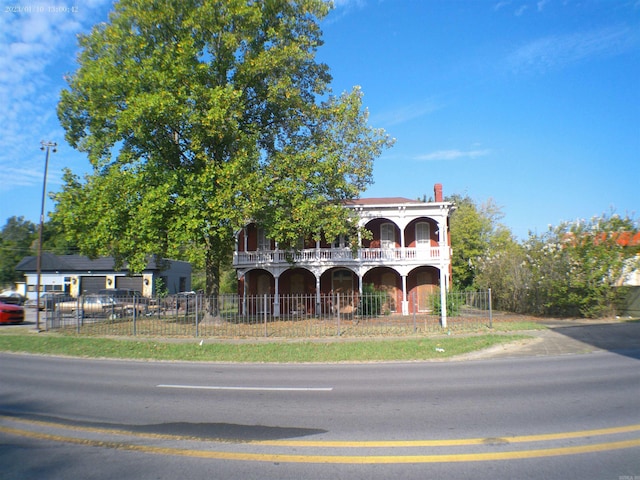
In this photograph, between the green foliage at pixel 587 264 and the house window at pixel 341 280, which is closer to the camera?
the green foliage at pixel 587 264

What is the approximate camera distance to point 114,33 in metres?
18.1

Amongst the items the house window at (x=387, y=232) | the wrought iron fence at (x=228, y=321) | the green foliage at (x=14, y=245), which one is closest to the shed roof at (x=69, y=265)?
the green foliage at (x=14, y=245)

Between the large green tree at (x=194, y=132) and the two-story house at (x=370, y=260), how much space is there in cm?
740

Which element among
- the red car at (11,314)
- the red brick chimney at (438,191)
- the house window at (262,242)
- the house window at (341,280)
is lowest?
the red car at (11,314)

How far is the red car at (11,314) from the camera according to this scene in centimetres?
2508

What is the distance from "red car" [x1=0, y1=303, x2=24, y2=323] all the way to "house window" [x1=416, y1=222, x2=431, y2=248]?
2469 centimetres

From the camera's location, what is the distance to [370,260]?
93.0 feet

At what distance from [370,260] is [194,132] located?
47.9 ft

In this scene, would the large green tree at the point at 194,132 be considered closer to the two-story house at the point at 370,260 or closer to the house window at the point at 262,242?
the two-story house at the point at 370,260

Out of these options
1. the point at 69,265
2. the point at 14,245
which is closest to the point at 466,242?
the point at 69,265

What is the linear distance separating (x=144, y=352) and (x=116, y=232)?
5843mm

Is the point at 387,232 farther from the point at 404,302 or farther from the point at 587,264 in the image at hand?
the point at 587,264

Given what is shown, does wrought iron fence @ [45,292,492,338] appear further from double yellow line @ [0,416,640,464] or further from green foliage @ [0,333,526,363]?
double yellow line @ [0,416,640,464]

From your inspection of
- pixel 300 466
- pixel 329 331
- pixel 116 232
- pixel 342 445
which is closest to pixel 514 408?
pixel 342 445
